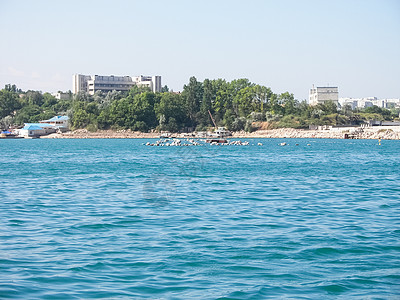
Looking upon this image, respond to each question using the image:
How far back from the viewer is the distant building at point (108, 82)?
176 meters

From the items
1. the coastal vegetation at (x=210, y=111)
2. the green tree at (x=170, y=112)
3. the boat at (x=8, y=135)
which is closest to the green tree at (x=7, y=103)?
the boat at (x=8, y=135)

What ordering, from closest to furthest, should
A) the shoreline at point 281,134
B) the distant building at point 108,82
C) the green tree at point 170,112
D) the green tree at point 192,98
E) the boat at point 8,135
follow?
the shoreline at point 281,134 → the green tree at point 170,112 → the green tree at point 192,98 → the boat at point 8,135 → the distant building at point 108,82

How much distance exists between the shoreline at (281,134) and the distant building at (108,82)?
196 ft

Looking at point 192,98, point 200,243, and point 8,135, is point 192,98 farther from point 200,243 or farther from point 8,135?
point 200,243

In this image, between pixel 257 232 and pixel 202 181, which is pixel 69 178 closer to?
pixel 202 181

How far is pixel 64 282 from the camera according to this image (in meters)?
9.18

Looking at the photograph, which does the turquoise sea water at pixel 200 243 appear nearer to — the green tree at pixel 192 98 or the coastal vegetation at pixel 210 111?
the coastal vegetation at pixel 210 111

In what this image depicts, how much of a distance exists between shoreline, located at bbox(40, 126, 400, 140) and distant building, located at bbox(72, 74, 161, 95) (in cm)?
5961

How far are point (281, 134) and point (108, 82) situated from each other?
8668 cm

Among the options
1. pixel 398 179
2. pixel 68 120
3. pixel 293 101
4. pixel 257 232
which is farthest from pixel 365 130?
pixel 257 232

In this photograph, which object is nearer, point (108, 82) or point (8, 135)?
point (8, 135)

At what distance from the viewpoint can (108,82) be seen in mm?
177625

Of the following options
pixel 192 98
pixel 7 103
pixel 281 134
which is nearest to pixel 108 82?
pixel 7 103

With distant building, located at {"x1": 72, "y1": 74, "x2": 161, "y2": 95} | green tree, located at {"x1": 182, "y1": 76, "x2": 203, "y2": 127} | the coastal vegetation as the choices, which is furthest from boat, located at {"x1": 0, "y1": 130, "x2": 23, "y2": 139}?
distant building, located at {"x1": 72, "y1": 74, "x2": 161, "y2": 95}
